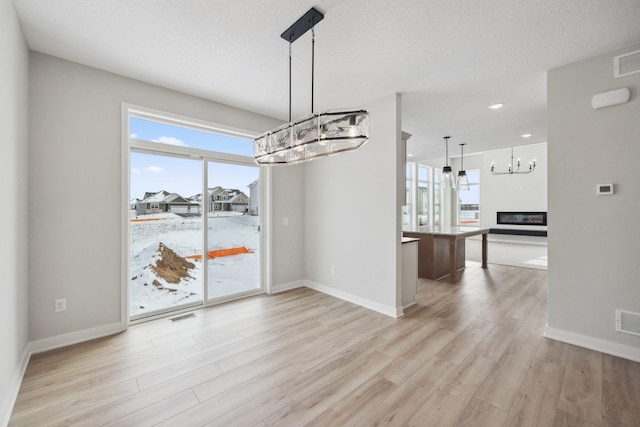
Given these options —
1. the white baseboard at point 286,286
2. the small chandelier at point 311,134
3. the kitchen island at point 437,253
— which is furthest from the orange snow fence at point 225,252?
the kitchen island at point 437,253

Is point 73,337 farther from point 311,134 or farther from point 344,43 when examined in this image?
point 344,43

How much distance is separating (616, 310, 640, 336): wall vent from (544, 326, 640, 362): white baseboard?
14 centimetres

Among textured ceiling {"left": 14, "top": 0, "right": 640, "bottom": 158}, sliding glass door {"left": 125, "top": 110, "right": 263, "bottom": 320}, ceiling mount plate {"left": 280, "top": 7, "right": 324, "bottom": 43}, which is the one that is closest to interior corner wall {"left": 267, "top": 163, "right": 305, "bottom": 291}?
sliding glass door {"left": 125, "top": 110, "right": 263, "bottom": 320}

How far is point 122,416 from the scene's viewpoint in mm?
1740

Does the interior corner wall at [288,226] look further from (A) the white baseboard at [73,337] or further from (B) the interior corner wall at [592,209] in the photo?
(B) the interior corner wall at [592,209]

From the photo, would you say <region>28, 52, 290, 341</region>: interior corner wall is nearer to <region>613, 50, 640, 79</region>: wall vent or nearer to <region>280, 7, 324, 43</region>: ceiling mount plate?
<region>280, 7, 324, 43</region>: ceiling mount plate

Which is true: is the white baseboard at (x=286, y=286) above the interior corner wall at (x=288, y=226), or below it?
below

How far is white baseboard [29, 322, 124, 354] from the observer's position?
8.17 ft

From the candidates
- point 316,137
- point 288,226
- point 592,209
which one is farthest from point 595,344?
point 288,226

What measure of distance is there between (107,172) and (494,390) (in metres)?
4.03

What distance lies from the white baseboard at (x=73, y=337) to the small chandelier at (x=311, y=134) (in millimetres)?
2431

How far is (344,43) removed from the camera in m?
2.37

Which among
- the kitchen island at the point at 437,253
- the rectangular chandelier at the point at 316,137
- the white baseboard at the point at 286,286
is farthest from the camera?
the kitchen island at the point at 437,253

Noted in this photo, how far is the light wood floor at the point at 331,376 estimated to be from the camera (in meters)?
1.75
